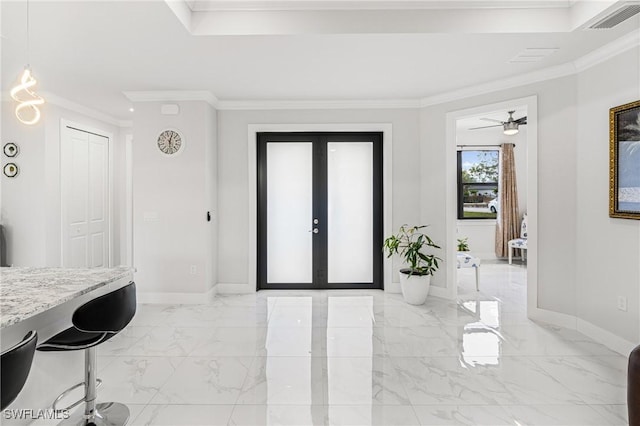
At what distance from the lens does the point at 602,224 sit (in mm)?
3256

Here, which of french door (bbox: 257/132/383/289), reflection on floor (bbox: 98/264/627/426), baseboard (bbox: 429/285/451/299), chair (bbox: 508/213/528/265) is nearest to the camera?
reflection on floor (bbox: 98/264/627/426)

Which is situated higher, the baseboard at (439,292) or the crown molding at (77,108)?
the crown molding at (77,108)

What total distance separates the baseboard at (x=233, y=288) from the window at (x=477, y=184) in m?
4.84

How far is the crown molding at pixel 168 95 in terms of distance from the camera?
14.2 ft

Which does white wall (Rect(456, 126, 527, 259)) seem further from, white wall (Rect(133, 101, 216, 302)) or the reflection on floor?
white wall (Rect(133, 101, 216, 302))

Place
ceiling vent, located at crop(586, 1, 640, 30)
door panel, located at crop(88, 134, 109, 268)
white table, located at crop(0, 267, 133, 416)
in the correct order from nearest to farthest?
white table, located at crop(0, 267, 133, 416), ceiling vent, located at crop(586, 1, 640, 30), door panel, located at crop(88, 134, 109, 268)

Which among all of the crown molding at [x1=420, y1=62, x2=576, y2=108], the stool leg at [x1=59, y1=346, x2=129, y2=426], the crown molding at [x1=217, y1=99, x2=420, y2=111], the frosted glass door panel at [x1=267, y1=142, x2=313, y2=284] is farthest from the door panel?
the crown molding at [x1=420, y1=62, x2=576, y2=108]

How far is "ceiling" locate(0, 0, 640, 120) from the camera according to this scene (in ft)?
8.75

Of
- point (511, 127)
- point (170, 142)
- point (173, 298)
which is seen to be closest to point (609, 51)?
point (511, 127)

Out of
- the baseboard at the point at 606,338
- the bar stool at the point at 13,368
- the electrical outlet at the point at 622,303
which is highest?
the bar stool at the point at 13,368

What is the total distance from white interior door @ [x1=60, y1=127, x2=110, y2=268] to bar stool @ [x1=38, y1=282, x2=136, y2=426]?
133 inches

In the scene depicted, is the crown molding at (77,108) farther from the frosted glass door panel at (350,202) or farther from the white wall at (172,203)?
the frosted glass door panel at (350,202)

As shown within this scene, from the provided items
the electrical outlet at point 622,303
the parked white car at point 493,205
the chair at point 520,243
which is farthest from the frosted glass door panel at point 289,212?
the parked white car at point 493,205

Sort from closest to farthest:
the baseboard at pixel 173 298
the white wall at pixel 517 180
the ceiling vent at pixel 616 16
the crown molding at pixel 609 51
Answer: the ceiling vent at pixel 616 16 < the crown molding at pixel 609 51 < the baseboard at pixel 173 298 < the white wall at pixel 517 180
